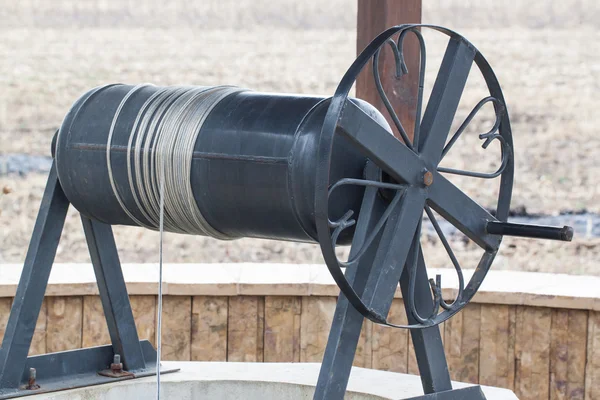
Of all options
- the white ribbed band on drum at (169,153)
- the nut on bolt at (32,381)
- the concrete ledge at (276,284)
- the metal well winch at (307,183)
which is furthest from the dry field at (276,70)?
the white ribbed band on drum at (169,153)

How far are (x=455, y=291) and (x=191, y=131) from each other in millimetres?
1771

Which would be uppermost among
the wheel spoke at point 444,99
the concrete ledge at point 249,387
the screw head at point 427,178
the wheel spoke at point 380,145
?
the wheel spoke at point 444,99

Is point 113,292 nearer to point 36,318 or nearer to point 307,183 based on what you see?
point 36,318

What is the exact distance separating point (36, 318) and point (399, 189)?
1.08 meters

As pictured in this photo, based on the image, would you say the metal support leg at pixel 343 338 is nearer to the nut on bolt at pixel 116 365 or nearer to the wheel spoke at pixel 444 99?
the wheel spoke at pixel 444 99

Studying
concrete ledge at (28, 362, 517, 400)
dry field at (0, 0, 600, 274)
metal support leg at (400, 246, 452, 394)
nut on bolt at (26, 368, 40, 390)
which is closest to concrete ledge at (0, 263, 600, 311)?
concrete ledge at (28, 362, 517, 400)

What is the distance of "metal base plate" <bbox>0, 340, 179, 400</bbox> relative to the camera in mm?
2756

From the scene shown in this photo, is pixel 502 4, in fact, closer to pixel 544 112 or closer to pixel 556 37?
pixel 556 37

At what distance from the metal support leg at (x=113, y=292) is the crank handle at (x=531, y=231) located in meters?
1.01

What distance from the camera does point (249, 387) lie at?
113 inches

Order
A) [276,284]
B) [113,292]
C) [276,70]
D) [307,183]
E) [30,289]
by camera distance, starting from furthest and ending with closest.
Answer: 1. [276,70]
2. [276,284]
3. [113,292]
4. [30,289]
5. [307,183]

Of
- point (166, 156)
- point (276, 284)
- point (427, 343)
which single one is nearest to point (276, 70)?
point (276, 284)

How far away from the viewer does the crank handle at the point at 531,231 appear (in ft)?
7.45

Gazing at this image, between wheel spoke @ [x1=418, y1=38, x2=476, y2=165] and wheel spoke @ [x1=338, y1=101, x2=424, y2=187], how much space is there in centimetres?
6
